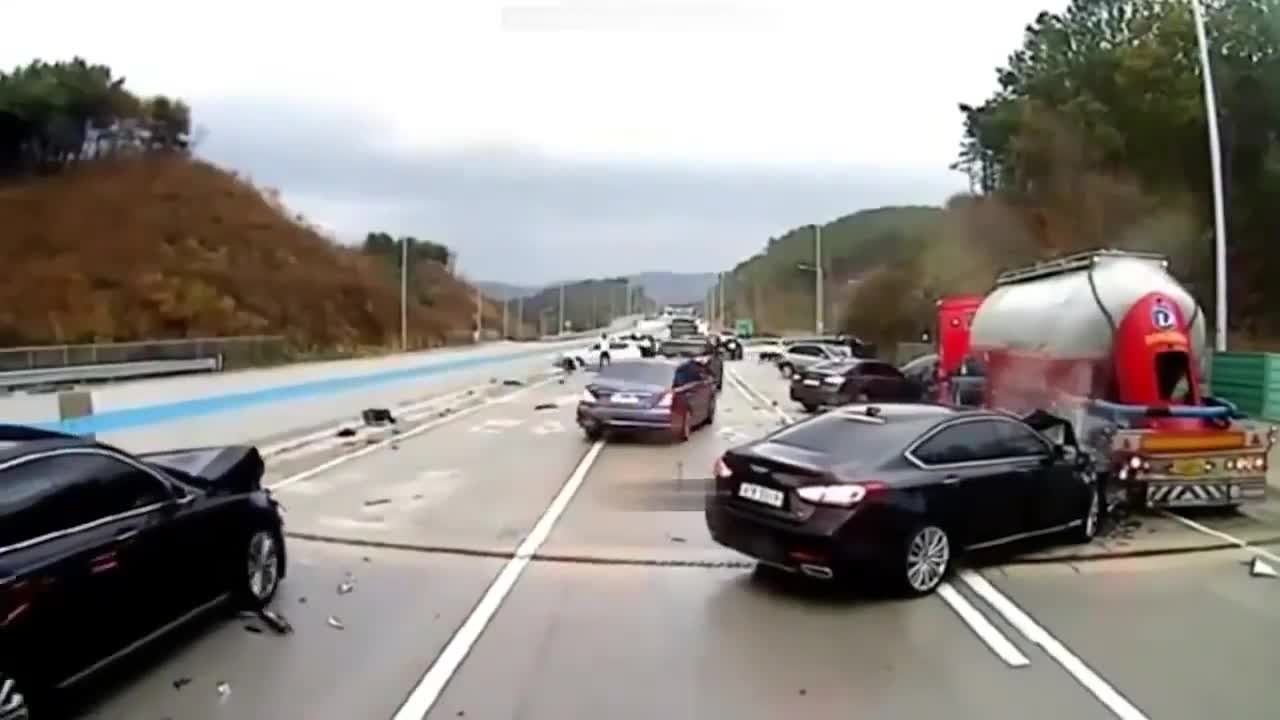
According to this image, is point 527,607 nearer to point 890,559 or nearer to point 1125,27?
point 890,559

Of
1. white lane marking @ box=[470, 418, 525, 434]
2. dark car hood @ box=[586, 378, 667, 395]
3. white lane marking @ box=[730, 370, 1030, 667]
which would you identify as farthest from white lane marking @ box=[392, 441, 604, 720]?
white lane marking @ box=[470, 418, 525, 434]

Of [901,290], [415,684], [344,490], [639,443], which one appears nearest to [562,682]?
[415,684]

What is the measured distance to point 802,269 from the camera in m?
136

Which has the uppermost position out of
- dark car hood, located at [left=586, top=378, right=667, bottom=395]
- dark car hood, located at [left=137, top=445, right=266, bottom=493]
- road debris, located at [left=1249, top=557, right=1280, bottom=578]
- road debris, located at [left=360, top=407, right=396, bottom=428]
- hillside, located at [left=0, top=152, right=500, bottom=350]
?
hillside, located at [left=0, top=152, right=500, bottom=350]

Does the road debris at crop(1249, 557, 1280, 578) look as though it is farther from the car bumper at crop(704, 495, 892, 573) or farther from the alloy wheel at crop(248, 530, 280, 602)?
the alloy wheel at crop(248, 530, 280, 602)

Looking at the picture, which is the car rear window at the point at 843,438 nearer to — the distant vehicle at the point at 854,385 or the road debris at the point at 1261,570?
the road debris at the point at 1261,570

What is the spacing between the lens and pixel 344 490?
53.8 feet

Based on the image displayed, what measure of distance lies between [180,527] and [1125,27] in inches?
2070

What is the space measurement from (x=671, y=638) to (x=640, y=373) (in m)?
16.5

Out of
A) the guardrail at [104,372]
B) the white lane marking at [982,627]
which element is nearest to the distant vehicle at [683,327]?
the guardrail at [104,372]

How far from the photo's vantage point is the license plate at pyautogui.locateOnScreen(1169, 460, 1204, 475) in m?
13.5

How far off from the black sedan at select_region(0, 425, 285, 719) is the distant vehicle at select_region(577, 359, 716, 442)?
47.7 feet

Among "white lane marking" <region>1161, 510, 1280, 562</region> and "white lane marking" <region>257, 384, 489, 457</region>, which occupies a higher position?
"white lane marking" <region>1161, 510, 1280, 562</region>

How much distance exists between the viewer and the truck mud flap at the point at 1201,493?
44.6ft
